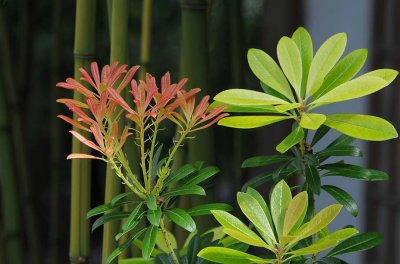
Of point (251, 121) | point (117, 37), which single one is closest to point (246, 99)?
point (251, 121)

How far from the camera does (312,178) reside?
74cm

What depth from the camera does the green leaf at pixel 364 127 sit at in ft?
2.21

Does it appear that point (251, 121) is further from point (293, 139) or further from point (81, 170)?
point (81, 170)

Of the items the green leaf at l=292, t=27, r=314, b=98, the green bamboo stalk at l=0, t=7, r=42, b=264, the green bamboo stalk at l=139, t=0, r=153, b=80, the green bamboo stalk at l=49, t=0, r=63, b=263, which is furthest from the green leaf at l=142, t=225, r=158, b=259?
the green bamboo stalk at l=49, t=0, r=63, b=263

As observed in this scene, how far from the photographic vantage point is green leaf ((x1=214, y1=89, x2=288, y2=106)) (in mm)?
693

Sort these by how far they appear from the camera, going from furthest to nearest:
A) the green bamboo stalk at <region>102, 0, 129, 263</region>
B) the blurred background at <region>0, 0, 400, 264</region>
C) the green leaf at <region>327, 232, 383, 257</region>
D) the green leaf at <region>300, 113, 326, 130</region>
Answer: the blurred background at <region>0, 0, 400, 264</region>
the green bamboo stalk at <region>102, 0, 129, 263</region>
the green leaf at <region>327, 232, 383, 257</region>
the green leaf at <region>300, 113, 326, 130</region>

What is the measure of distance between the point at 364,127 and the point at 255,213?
0.13m

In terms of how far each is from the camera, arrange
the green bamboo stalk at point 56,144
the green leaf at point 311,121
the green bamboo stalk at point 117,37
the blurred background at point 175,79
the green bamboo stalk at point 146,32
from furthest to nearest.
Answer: the green bamboo stalk at point 56,144, the blurred background at point 175,79, the green bamboo stalk at point 146,32, the green bamboo stalk at point 117,37, the green leaf at point 311,121

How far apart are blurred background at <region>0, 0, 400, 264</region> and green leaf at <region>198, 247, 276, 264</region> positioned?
13.1 inches

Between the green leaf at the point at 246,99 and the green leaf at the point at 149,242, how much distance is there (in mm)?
141

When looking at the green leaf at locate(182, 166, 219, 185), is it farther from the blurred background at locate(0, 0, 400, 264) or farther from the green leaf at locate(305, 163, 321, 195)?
the blurred background at locate(0, 0, 400, 264)

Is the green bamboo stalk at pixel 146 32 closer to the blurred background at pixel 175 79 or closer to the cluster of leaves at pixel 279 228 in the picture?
the blurred background at pixel 175 79

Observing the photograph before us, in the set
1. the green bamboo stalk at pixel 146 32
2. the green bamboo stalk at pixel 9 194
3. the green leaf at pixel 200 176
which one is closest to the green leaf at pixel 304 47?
the green leaf at pixel 200 176

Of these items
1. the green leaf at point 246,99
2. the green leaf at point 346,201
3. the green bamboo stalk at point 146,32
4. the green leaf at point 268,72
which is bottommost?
the green leaf at point 346,201
